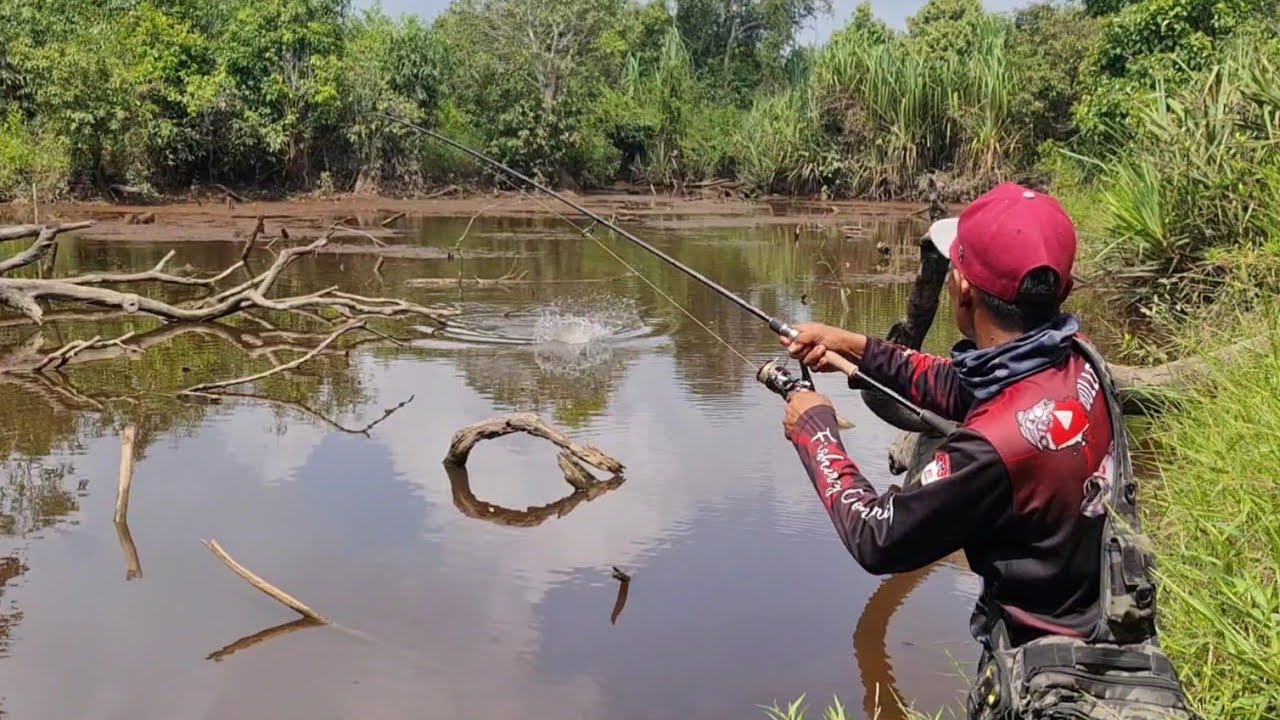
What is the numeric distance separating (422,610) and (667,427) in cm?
322

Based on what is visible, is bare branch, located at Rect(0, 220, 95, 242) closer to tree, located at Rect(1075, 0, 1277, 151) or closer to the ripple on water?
the ripple on water

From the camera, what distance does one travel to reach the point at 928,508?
2.14m

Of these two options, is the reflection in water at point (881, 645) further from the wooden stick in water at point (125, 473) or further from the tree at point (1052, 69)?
the tree at point (1052, 69)

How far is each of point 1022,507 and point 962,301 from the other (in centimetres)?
44

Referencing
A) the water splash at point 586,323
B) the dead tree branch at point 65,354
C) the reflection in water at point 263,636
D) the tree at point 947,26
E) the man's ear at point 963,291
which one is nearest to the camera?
the man's ear at point 963,291

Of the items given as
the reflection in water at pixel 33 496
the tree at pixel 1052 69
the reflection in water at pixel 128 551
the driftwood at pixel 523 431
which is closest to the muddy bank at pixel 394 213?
the tree at pixel 1052 69

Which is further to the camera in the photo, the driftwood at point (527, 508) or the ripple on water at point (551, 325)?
the ripple on water at point (551, 325)

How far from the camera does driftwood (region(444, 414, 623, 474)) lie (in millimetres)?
6609

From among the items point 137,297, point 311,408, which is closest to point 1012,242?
point 311,408

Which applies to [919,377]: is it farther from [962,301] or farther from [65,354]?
[65,354]

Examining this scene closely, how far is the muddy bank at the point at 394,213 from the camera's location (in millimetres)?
21141

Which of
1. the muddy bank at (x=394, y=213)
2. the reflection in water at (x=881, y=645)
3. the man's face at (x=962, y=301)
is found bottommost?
the reflection in water at (x=881, y=645)

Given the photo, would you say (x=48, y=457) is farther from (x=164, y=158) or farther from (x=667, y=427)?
(x=164, y=158)

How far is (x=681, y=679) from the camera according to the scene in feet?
15.4
